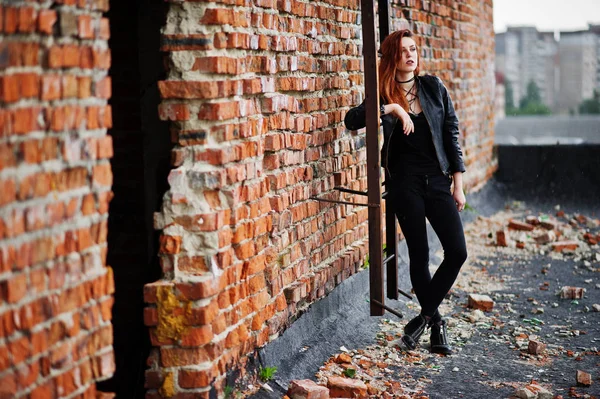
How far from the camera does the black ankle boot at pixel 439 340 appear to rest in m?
4.85

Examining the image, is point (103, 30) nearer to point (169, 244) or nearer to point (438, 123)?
point (169, 244)

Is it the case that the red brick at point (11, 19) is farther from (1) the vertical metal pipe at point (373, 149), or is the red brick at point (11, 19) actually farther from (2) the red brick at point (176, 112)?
(1) the vertical metal pipe at point (373, 149)

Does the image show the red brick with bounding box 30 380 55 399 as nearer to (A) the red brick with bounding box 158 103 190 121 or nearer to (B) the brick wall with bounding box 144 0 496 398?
(B) the brick wall with bounding box 144 0 496 398

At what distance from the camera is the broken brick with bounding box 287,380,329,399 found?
12.4 ft

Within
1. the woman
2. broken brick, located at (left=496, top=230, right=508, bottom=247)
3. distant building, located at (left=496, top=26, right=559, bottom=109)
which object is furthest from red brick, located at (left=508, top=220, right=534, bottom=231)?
distant building, located at (left=496, top=26, right=559, bottom=109)

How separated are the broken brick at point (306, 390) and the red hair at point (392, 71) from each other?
1.84 m

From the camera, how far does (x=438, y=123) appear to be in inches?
187

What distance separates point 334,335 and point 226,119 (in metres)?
1.86

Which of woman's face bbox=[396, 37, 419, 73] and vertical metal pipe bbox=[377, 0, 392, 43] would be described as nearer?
woman's face bbox=[396, 37, 419, 73]

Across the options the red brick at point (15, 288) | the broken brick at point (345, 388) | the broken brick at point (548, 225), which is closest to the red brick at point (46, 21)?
the red brick at point (15, 288)

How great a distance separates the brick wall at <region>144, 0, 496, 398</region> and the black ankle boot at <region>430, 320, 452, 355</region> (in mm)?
716

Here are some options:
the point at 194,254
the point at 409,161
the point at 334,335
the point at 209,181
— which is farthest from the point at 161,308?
the point at 409,161

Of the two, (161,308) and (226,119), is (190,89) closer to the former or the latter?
(226,119)

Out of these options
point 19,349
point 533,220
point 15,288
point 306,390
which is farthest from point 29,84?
point 533,220
